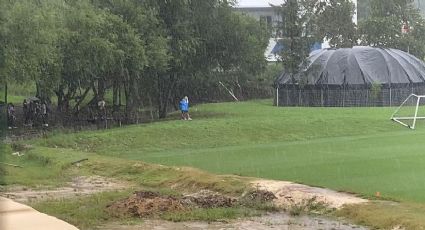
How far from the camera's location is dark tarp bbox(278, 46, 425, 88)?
51.3 meters

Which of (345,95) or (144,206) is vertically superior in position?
(345,95)

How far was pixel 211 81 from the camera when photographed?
43.0 metres

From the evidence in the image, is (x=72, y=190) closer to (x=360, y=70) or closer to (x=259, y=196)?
(x=259, y=196)

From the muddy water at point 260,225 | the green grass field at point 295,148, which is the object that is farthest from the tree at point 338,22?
the muddy water at point 260,225

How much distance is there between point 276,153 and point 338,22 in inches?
1698

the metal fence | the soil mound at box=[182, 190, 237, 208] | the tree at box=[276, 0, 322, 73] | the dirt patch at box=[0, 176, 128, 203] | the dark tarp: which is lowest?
the dirt patch at box=[0, 176, 128, 203]

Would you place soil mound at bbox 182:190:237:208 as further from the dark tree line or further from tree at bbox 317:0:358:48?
tree at bbox 317:0:358:48

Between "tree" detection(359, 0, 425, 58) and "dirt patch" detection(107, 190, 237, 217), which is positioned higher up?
"tree" detection(359, 0, 425, 58)

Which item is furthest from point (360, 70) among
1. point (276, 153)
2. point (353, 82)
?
point (276, 153)

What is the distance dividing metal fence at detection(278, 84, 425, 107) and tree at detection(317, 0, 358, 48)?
12.1 m

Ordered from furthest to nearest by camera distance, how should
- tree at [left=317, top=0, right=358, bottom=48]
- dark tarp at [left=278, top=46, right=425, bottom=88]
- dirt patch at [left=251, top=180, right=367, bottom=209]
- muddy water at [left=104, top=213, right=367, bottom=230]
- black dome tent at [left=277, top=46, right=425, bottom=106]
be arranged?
tree at [left=317, top=0, right=358, bottom=48], dark tarp at [left=278, top=46, right=425, bottom=88], black dome tent at [left=277, top=46, right=425, bottom=106], dirt patch at [left=251, top=180, right=367, bottom=209], muddy water at [left=104, top=213, right=367, bottom=230]

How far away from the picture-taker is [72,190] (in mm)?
17500

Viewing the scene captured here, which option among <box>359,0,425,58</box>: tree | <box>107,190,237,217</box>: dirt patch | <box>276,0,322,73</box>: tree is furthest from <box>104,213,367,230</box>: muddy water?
<box>359,0,425,58</box>: tree

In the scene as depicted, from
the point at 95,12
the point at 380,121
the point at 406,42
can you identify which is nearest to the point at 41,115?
the point at 95,12
